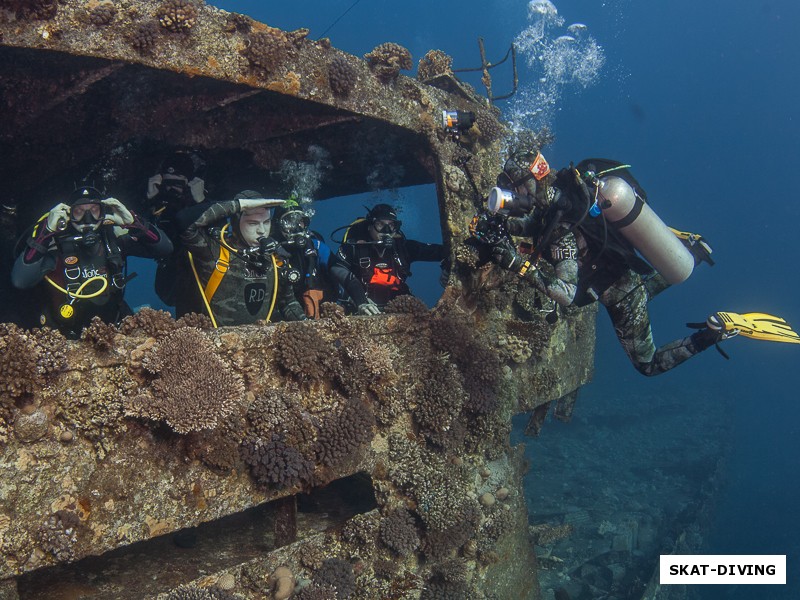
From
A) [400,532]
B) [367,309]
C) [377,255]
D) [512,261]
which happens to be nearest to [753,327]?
[512,261]

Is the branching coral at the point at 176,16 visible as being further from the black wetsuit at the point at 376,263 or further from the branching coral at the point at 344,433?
the branching coral at the point at 344,433

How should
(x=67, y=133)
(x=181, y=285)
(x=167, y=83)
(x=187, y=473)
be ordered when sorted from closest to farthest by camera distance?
(x=187, y=473) → (x=167, y=83) → (x=67, y=133) → (x=181, y=285)

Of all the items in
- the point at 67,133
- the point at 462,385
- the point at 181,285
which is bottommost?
the point at 462,385

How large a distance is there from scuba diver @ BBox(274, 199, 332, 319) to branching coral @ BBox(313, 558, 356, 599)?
11.0 ft

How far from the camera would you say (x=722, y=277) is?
369ft

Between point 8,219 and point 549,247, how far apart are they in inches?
304

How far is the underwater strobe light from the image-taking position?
688cm

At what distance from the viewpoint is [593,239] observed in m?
5.87

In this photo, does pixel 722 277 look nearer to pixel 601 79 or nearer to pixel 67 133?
pixel 601 79

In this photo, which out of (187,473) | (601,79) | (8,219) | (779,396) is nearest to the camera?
(187,473)

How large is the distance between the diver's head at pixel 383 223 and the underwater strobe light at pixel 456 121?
166 centimetres

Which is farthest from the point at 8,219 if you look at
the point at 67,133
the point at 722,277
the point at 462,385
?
the point at 722,277

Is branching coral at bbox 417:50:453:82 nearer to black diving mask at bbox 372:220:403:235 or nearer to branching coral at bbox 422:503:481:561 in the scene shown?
black diving mask at bbox 372:220:403:235

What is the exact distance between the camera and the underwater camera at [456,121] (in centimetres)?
688
